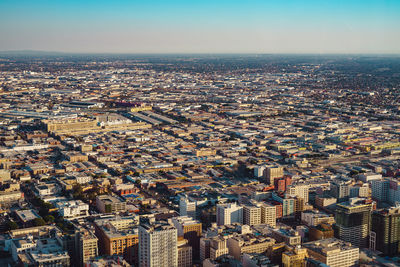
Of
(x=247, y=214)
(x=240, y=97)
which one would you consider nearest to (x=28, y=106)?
(x=240, y=97)

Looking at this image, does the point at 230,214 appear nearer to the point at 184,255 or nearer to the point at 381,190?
the point at 184,255

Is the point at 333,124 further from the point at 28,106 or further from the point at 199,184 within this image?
the point at 28,106

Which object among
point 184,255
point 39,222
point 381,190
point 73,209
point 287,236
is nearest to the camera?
point 184,255

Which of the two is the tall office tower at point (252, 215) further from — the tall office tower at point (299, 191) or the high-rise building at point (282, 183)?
the high-rise building at point (282, 183)

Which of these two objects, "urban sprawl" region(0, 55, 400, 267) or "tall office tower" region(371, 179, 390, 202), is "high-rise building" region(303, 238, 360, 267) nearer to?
"urban sprawl" region(0, 55, 400, 267)

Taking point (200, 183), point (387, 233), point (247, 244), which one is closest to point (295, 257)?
point (247, 244)
